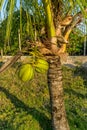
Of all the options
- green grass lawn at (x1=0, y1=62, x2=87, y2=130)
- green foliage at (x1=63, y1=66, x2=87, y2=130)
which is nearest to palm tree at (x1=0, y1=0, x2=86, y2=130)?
A: green grass lawn at (x1=0, y1=62, x2=87, y2=130)

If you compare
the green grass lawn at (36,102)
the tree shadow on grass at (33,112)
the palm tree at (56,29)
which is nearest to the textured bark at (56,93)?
the palm tree at (56,29)

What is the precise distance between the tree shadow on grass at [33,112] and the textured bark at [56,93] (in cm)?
126

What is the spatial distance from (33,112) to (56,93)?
2.47m

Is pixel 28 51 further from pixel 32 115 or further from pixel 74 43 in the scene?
pixel 32 115

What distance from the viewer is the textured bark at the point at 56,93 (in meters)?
3.10

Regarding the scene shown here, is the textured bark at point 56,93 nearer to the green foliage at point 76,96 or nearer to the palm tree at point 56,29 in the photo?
the palm tree at point 56,29

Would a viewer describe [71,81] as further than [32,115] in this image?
Yes

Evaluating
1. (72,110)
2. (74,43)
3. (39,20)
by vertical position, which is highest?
(39,20)

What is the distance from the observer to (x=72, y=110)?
6.09 m

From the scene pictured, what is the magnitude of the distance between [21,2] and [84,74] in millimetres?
7477

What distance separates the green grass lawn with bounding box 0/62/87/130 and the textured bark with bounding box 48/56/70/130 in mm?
606

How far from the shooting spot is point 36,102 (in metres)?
6.91

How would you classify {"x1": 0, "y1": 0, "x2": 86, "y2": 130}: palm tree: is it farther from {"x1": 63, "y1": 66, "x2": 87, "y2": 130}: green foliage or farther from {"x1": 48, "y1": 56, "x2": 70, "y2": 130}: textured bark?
{"x1": 63, "y1": 66, "x2": 87, "y2": 130}: green foliage

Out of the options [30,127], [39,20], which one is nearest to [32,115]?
[30,127]
